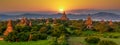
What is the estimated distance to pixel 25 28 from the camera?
8012 cm

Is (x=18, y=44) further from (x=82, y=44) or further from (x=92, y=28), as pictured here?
(x=92, y=28)

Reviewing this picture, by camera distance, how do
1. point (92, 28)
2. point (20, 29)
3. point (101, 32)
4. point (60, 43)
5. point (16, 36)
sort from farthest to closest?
point (92, 28) < point (101, 32) < point (20, 29) < point (16, 36) < point (60, 43)

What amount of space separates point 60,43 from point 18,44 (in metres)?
8.69

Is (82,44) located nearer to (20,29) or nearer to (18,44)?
(18,44)

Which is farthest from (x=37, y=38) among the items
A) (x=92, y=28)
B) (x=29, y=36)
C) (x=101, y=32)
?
(x=92, y=28)

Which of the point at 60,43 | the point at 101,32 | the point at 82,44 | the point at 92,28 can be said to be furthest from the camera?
the point at 92,28

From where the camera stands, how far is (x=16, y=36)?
64812 mm

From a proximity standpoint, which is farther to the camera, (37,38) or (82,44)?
(37,38)

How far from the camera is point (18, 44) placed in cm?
5809

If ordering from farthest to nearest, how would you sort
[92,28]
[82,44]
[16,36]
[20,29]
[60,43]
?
[92,28], [20,29], [16,36], [82,44], [60,43]

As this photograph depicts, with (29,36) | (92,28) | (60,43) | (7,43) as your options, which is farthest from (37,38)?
(92,28)

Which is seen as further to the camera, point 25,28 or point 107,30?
point 107,30

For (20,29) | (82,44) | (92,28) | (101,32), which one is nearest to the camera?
(82,44)

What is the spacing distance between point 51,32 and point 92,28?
66.5 ft
